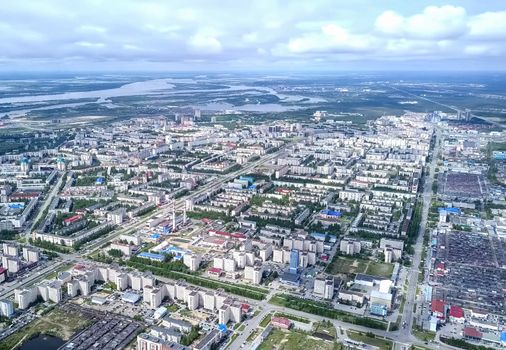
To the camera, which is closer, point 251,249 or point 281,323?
point 281,323

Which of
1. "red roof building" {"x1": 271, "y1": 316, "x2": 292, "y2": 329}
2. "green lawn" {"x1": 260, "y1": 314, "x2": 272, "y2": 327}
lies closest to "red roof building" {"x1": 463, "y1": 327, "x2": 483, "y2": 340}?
"red roof building" {"x1": 271, "y1": 316, "x2": 292, "y2": 329}

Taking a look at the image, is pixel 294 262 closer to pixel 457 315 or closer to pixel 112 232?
pixel 457 315

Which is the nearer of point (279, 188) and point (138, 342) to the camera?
point (138, 342)

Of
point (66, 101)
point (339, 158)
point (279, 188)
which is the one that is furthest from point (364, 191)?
point (66, 101)

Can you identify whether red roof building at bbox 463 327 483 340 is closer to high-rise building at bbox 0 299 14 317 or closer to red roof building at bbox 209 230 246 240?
red roof building at bbox 209 230 246 240

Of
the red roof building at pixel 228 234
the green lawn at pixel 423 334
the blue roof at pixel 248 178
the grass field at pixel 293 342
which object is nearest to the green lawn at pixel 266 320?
the grass field at pixel 293 342

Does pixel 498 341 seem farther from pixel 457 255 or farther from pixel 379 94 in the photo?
pixel 379 94

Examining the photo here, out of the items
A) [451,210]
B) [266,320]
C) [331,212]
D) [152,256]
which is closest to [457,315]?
[266,320]
